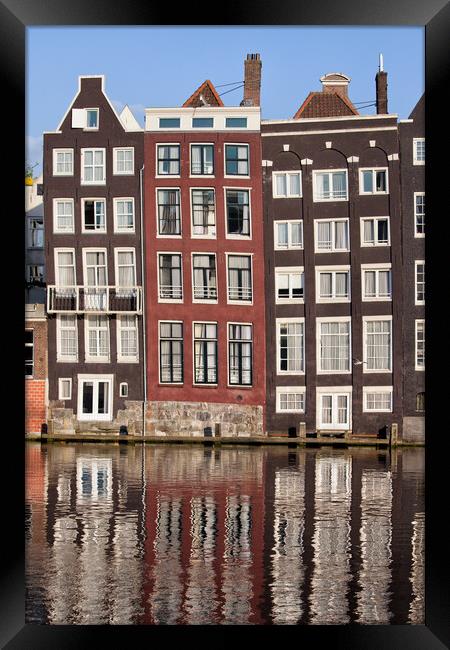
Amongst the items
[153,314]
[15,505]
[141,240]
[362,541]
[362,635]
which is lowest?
[362,541]

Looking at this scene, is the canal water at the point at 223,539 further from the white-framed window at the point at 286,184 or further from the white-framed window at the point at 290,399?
the white-framed window at the point at 286,184

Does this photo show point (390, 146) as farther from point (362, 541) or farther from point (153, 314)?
point (362, 541)

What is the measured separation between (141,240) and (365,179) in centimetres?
561

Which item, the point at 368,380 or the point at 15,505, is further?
the point at 368,380

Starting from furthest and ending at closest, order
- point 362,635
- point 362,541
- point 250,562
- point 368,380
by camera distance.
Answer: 1. point 368,380
2. point 362,541
3. point 250,562
4. point 362,635

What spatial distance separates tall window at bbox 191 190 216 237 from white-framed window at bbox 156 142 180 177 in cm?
73

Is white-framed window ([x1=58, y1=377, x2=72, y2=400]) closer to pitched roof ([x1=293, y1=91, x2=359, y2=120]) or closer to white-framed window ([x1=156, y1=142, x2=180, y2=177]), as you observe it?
white-framed window ([x1=156, y1=142, x2=180, y2=177])

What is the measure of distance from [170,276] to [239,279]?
172 cm

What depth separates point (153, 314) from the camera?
2619 cm

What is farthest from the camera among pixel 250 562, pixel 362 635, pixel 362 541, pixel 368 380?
pixel 368 380

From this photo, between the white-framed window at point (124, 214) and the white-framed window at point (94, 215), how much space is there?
292 mm

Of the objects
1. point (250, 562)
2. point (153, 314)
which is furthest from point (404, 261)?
point (250, 562)

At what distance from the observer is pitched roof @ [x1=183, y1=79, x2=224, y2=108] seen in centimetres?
2672

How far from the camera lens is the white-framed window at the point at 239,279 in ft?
85.0
